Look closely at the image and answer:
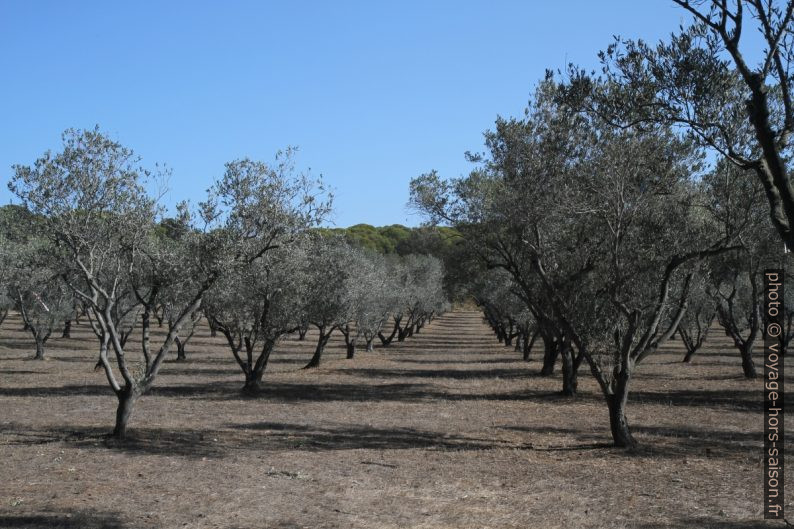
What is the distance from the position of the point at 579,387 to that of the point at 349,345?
18870 mm

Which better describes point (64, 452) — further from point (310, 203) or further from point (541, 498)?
point (541, 498)

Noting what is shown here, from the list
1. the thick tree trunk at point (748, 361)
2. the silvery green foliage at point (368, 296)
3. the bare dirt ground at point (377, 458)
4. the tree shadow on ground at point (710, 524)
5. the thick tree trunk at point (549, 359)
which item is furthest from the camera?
the silvery green foliage at point (368, 296)

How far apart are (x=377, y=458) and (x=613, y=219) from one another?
665 cm

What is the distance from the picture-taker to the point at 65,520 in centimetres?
852

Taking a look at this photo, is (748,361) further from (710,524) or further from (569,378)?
(710,524)

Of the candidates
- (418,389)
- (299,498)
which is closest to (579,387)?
(418,389)

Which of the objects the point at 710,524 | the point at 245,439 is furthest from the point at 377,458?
the point at 710,524

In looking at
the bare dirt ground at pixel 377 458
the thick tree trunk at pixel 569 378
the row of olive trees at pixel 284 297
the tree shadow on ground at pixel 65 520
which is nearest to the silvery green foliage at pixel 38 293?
the bare dirt ground at pixel 377 458

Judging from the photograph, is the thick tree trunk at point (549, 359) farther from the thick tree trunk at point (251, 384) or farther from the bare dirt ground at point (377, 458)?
the thick tree trunk at point (251, 384)

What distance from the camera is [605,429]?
56.4 ft

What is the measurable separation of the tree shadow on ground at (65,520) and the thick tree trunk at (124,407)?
5.26 metres

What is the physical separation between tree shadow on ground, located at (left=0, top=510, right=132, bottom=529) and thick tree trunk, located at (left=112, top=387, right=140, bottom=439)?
5255mm

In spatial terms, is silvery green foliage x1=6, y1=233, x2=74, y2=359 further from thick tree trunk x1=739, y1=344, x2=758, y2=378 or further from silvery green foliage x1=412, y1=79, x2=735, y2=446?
thick tree trunk x1=739, y1=344, x2=758, y2=378

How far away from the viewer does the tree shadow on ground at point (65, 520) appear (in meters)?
8.26
